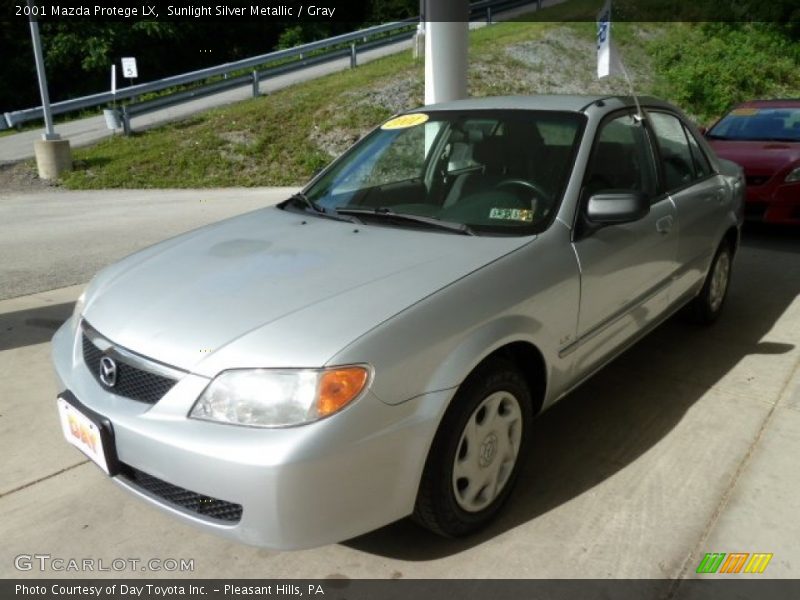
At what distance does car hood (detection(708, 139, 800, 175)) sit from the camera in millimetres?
6949

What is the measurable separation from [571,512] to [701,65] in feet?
61.3

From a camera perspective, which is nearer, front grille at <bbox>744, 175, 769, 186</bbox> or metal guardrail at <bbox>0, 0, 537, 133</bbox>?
front grille at <bbox>744, 175, 769, 186</bbox>

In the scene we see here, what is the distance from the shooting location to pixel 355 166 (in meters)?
3.73

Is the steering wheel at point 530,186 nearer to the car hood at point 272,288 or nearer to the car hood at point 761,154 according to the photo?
the car hood at point 272,288

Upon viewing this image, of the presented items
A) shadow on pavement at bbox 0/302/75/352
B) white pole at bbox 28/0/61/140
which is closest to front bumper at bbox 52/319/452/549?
shadow on pavement at bbox 0/302/75/352

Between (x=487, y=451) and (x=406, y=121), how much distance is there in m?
1.97

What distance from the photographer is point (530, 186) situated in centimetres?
315

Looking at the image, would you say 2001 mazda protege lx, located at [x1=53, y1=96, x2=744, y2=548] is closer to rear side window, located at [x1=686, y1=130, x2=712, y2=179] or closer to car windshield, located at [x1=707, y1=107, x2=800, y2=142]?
rear side window, located at [x1=686, y1=130, x2=712, y2=179]

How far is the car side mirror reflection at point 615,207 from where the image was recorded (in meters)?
2.95

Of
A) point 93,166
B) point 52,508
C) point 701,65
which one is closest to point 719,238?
point 52,508

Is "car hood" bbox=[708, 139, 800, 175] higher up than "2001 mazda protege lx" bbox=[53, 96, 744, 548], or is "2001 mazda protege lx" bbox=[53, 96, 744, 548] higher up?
"2001 mazda protege lx" bbox=[53, 96, 744, 548]

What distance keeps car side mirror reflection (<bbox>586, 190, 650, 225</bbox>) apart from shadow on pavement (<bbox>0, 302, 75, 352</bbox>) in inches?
138

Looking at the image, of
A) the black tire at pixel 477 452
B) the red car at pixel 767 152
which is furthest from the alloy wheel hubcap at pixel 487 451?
the red car at pixel 767 152

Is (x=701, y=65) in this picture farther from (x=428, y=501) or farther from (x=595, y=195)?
(x=428, y=501)
